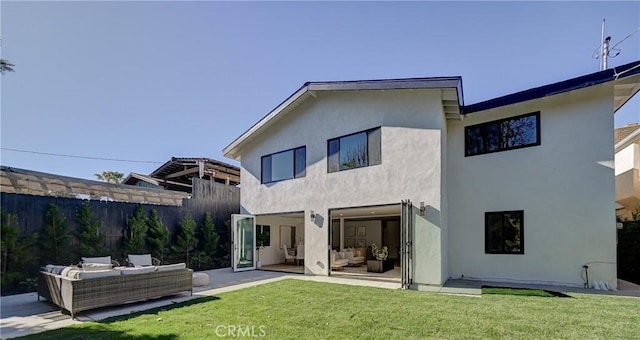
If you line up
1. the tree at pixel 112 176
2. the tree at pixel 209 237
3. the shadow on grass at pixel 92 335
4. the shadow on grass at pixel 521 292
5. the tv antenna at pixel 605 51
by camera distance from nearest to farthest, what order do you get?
the shadow on grass at pixel 92 335, the shadow on grass at pixel 521 292, the tv antenna at pixel 605 51, the tree at pixel 209 237, the tree at pixel 112 176

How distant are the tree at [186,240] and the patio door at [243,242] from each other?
67.3 inches

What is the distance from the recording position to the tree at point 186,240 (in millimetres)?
13516

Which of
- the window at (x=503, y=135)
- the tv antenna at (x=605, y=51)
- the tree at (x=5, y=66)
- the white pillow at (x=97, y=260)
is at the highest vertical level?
the tv antenna at (x=605, y=51)

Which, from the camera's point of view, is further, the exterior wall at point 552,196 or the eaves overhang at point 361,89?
the eaves overhang at point 361,89

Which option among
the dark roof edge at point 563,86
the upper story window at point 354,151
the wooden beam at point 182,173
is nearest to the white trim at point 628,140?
the dark roof edge at point 563,86

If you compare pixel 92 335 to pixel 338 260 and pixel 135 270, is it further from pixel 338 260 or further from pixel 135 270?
pixel 338 260

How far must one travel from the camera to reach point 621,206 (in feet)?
39.9

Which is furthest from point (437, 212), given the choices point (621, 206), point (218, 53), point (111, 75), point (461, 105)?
point (111, 75)

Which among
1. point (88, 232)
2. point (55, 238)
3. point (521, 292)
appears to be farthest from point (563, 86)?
point (55, 238)

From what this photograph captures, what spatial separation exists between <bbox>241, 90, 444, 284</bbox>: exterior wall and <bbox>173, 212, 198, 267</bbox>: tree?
2.31 metres

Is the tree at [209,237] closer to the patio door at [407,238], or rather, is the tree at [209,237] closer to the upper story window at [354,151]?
the upper story window at [354,151]

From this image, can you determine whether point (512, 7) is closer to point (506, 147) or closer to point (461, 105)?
point (461, 105)

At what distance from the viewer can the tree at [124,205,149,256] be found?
11.7 m

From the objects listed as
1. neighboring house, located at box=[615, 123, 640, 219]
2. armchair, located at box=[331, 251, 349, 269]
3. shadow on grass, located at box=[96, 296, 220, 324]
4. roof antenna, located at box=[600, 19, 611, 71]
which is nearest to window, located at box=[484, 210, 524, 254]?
neighboring house, located at box=[615, 123, 640, 219]
